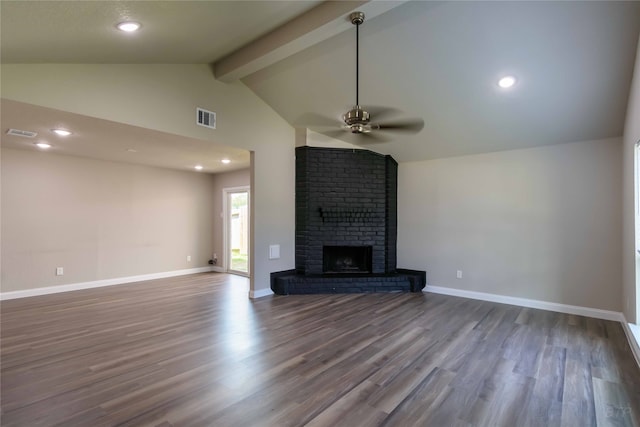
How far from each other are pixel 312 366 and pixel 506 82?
360 centimetres

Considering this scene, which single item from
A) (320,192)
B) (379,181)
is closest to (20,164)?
(320,192)

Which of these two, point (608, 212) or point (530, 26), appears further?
point (608, 212)

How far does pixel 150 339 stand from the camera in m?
3.38

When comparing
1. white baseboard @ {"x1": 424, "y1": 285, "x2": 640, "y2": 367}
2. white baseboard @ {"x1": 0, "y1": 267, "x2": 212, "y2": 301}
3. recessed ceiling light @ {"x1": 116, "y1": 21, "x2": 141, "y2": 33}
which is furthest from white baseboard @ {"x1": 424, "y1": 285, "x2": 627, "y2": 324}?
recessed ceiling light @ {"x1": 116, "y1": 21, "x2": 141, "y2": 33}

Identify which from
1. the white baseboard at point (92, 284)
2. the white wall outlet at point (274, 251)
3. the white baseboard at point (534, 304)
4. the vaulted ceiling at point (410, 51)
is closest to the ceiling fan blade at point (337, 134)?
the vaulted ceiling at point (410, 51)

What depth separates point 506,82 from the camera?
11.9 ft

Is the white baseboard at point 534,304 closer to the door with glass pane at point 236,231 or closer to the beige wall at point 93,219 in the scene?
the door with glass pane at point 236,231

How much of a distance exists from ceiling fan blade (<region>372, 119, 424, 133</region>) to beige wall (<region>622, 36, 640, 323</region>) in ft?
6.17

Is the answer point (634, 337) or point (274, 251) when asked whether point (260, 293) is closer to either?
point (274, 251)

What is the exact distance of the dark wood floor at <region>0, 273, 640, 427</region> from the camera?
6.90 feet

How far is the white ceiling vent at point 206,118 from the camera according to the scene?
14.2 ft

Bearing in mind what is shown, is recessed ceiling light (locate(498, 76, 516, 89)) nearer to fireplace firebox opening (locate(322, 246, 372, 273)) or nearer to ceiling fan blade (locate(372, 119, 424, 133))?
ceiling fan blade (locate(372, 119, 424, 133))

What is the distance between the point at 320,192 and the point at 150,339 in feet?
10.9

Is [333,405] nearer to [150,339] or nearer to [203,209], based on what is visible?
[150,339]
